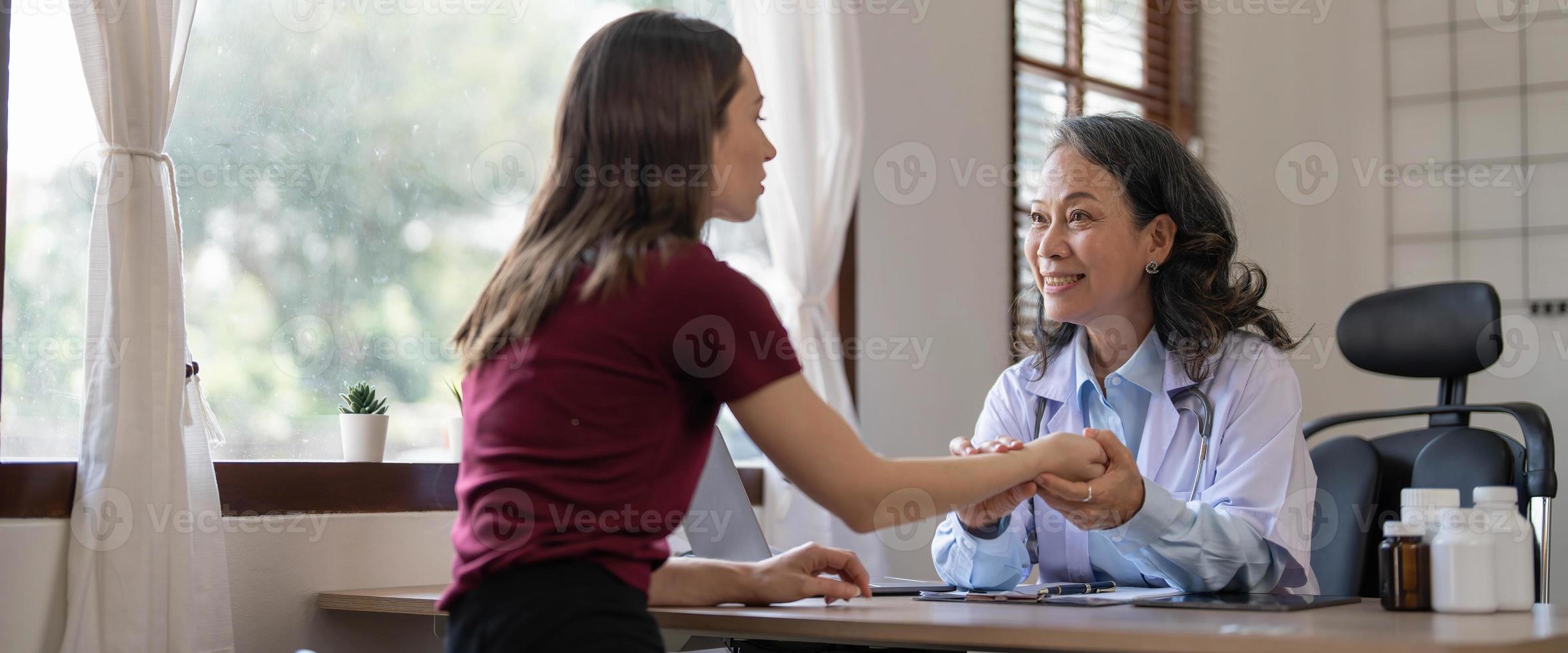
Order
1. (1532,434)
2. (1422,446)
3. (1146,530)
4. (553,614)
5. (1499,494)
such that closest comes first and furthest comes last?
1. (553,614)
2. (1499,494)
3. (1146,530)
4. (1532,434)
5. (1422,446)

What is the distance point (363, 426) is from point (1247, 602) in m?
1.52

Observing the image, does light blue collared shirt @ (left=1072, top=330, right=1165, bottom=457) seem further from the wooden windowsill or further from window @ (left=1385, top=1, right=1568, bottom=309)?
window @ (left=1385, top=1, right=1568, bottom=309)

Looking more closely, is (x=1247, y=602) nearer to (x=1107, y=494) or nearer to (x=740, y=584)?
(x=1107, y=494)

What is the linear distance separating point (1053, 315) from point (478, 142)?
4.21 ft

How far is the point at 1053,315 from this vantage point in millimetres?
2178

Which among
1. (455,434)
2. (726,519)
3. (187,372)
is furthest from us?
(455,434)

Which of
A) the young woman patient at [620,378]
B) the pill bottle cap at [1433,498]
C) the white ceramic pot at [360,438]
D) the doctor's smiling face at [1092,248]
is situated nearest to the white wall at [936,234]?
the doctor's smiling face at [1092,248]

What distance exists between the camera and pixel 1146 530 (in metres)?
1.77

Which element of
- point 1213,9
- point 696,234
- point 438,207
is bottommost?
point 696,234

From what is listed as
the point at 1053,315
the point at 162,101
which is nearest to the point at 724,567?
the point at 1053,315

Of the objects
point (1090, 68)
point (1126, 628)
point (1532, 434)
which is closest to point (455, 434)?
point (1126, 628)

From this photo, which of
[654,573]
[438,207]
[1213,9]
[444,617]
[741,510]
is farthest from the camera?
[1213,9]

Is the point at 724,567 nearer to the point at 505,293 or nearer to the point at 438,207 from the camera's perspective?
the point at 505,293

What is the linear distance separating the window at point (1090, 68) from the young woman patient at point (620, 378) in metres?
2.41
